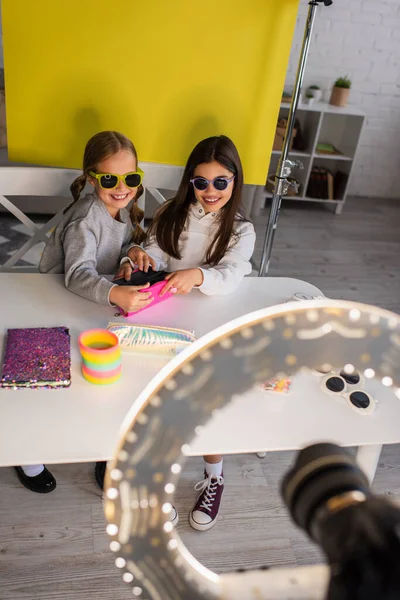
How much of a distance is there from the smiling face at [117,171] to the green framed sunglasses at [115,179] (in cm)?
2

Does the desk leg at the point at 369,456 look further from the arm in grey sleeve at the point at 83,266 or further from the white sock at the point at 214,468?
the arm in grey sleeve at the point at 83,266

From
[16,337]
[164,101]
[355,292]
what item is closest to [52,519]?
[16,337]

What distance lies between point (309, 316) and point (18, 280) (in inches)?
49.3

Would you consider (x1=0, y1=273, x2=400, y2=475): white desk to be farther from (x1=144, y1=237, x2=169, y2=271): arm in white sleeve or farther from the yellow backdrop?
the yellow backdrop

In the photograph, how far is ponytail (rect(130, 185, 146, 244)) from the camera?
5.74 ft

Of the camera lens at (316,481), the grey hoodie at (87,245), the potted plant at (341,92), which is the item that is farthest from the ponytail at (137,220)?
the potted plant at (341,92)

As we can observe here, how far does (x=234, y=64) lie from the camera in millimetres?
1632

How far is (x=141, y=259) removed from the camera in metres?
1.54

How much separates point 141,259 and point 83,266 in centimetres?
17

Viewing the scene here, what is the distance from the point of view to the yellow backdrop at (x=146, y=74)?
1546 millimetres

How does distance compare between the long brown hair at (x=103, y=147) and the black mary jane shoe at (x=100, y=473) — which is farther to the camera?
the black mary jane shoe at (x=100, y=473)

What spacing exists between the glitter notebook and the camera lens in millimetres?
823

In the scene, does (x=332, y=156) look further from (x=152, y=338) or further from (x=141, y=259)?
(x=152, y=338)

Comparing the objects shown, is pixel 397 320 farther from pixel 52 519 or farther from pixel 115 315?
pixel 52 519
